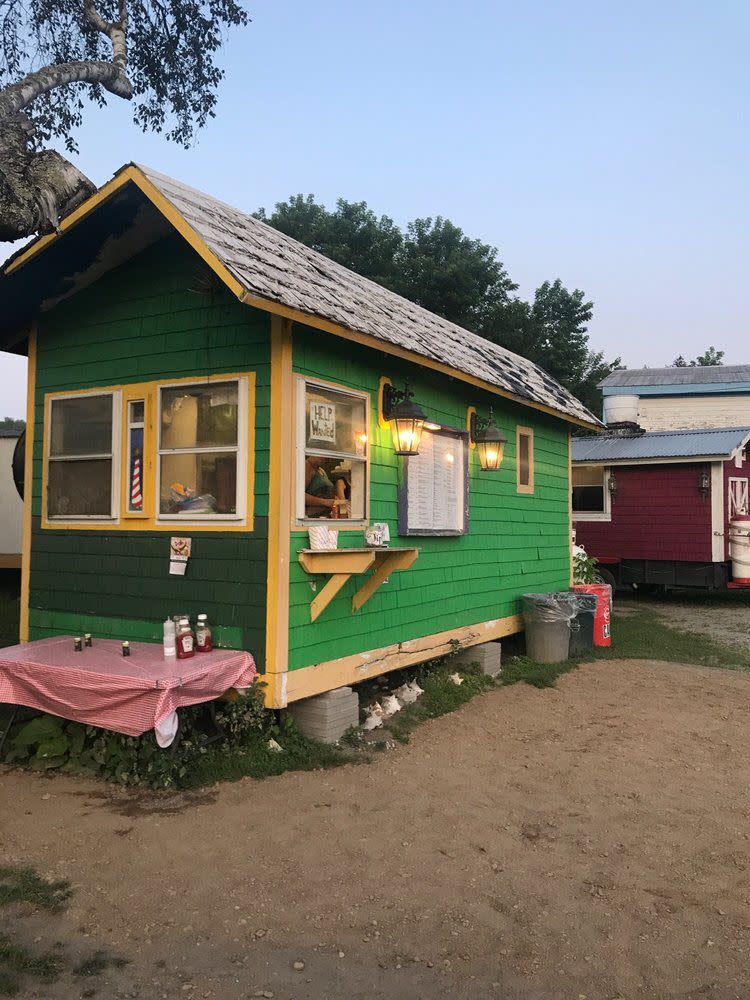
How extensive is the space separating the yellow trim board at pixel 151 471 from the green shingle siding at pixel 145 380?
0.05m

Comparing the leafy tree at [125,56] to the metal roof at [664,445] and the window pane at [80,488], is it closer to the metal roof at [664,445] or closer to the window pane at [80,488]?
the window pane at [80,488]

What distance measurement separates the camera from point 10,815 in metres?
4.81

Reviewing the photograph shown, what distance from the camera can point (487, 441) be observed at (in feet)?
28.5

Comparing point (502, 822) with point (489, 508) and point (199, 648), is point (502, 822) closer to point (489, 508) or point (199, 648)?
point (199, 648)

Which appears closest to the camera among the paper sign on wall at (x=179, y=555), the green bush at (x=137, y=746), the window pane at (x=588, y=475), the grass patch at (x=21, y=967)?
the grass patch at (x=21, y=967)

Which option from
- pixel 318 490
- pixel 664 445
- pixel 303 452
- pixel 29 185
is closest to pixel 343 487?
pixel 318 490

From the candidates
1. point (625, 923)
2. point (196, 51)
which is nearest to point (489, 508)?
point (625, 923)

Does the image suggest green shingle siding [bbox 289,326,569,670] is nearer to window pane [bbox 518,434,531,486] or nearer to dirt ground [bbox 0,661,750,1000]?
window pane [bbox 518,434,531,486]

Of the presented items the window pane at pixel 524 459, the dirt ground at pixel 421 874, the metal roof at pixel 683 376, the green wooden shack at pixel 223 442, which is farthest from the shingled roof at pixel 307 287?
the metal roof at pixel 683 376

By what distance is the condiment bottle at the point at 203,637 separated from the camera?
19.0ft

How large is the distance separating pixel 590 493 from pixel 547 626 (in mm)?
7748

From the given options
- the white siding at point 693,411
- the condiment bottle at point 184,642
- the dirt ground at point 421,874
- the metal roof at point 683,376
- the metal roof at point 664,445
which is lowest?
the dirt ground at point 421,874

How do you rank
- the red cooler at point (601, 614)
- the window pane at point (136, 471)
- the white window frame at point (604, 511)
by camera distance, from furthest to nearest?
the white window frame at point (604, 511) → the red cooler at point (601, 614) → the window pane at point (136, 471)

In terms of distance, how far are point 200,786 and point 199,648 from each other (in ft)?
3.21
